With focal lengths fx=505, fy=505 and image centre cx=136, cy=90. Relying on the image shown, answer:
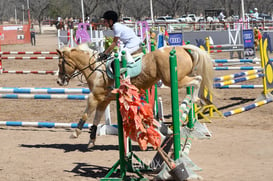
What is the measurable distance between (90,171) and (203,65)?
8.42ft

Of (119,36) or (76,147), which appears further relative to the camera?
(76,147)

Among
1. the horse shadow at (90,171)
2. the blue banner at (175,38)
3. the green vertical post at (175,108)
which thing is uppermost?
the blue banner at (175,38)

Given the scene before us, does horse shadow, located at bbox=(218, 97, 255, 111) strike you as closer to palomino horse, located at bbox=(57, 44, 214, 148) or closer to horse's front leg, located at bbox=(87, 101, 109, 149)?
palomino horse, located at bbox=(57, 44, 214, 148)

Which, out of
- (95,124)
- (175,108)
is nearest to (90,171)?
(95,124)

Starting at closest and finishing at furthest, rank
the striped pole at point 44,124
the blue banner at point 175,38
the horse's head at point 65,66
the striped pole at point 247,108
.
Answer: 1. the horse's head at point 65,66
2. the striped pole at point 44,124
3. the striped pole at point 247,108
4. the blue banner at point 175,38

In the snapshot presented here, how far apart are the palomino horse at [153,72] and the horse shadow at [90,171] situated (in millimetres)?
1023

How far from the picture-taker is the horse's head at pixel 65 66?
348 inches

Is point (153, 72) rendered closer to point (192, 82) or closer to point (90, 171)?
point (192, 82)

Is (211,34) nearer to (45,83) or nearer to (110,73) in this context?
(45,83)

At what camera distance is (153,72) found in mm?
7996

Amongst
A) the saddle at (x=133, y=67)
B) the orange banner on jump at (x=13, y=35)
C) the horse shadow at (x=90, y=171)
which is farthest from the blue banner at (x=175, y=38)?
the orange banner on jump at (x=13, y=35)

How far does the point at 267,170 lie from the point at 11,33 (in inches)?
1546

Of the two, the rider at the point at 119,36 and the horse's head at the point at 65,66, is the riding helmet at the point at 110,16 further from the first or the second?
the horse's head at the point at 65,66

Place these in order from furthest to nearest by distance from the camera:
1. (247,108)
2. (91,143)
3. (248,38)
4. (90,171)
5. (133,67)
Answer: (248,38)
(247,108)
(91,143)
(133,67)
(90,171)
